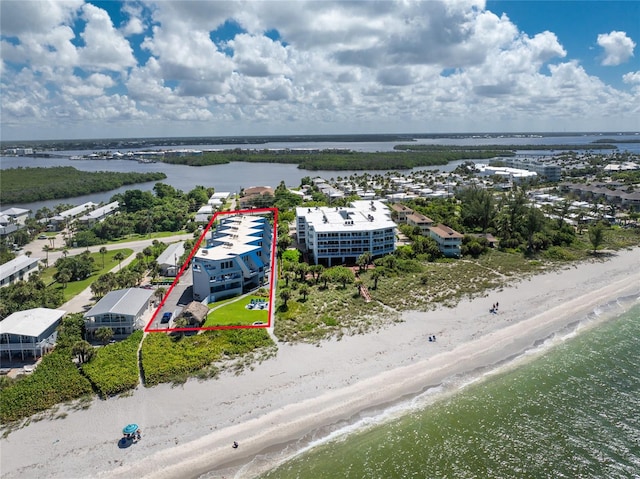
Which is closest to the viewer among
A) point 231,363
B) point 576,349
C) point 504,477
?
point 504,477

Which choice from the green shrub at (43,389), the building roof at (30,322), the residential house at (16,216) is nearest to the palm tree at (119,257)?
the building roof at (30,322)

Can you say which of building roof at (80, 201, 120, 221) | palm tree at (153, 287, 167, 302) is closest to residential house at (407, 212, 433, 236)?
palm tree at (153, 287, 167, 302)

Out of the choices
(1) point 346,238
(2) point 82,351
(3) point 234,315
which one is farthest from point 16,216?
(1) point 346,238

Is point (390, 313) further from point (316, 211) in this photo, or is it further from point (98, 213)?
point (98, 213)

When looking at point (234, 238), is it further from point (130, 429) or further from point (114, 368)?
point (130, 429)

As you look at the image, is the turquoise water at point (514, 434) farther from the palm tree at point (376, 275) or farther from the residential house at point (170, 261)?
the residential house at point (170, 261)

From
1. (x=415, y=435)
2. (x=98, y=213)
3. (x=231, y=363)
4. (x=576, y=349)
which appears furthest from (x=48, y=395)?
(x=98, y=213)
